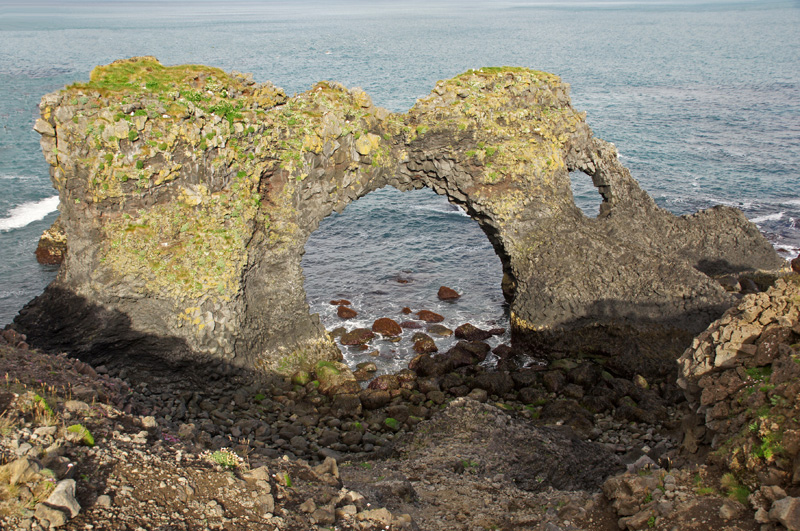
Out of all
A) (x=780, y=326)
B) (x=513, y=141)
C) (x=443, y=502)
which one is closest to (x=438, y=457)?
(x=443, y=502)

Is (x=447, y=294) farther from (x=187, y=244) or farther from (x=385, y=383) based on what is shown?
(x=187, y=244)

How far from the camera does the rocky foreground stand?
13.6m

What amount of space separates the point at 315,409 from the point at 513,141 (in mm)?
17396

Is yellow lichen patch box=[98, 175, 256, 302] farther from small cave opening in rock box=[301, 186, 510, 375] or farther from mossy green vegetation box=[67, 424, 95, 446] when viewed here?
mossy green vegetation box=[67, 424, 95, 446]

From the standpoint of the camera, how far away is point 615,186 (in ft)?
132

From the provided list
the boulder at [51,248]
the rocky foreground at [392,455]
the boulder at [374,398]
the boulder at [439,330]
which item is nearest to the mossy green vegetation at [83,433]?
the rocky foreground at [392,455]

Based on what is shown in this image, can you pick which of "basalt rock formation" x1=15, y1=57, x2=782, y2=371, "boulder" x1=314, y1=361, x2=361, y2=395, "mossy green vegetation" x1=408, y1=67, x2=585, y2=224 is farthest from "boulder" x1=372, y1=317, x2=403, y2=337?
"mossy green vegetation" x1=408, y1=67, x2=585, y2=224

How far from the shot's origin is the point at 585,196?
61.5m

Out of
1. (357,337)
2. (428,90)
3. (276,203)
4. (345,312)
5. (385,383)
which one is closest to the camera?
(276,203)

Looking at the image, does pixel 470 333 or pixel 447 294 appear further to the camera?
pixel 447 294

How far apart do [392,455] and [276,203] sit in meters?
13.1

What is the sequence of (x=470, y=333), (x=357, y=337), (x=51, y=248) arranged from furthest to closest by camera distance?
(x=51, y=248), (x=470, y=333), (x=357, y=337)

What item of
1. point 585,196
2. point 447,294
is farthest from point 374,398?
point 585,196

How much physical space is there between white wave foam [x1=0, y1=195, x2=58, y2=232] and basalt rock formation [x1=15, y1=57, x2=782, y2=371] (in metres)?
28.5
